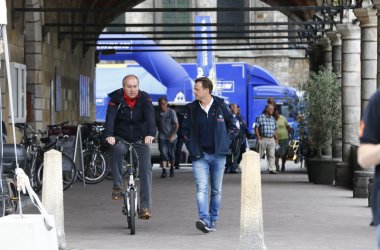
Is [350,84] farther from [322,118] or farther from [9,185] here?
[9,185]

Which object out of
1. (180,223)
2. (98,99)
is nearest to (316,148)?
(180,223)

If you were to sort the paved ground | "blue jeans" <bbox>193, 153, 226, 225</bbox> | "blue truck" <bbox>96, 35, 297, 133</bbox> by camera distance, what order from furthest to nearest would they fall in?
1. "blue truck" <bbox>96, 35, 297, 133</bbox>
2. "blue jeans" <bbox>193, 153, 226, 225</bbox>
3. the paved ground

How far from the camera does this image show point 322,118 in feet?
82.4

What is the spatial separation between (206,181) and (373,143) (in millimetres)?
7687

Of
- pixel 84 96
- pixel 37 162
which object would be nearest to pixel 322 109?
pixel 37 162

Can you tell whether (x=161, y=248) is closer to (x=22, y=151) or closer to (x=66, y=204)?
(x=22, y=151)

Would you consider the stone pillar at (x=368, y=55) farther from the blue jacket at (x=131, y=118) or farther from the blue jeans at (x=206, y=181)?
the blue jeans at (x=206, y=181)

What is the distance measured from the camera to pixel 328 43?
106ft

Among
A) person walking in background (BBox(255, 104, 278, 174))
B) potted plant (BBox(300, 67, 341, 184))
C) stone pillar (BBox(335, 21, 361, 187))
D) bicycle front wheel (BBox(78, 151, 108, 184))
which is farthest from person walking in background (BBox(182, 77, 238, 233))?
person walking in background (BBox(255, 104, 278, 174))

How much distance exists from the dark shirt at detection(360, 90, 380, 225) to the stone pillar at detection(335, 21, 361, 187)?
56.0 ft

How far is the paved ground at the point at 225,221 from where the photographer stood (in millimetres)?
12828

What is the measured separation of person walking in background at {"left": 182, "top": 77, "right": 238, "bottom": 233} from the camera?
13.8 meters

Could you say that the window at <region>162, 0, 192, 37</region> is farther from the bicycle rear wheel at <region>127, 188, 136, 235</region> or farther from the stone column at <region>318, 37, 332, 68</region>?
the bicycle rear wheel at <region>127, 188, 136, 235</region>

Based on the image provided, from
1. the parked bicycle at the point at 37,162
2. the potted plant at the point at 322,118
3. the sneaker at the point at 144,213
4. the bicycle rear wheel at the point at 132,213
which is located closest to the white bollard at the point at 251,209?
the bicycle rear wheel at the point at 132,213
